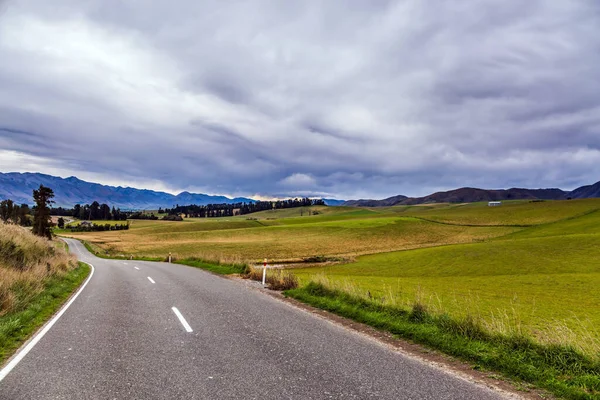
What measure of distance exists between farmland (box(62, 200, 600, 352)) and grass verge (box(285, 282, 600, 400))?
1.43 feet

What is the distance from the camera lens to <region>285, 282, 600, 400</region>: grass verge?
232 inches

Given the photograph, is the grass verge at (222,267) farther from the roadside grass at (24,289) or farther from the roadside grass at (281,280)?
the roadside grass at (24,289)

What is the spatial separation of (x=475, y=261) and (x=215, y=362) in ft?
124

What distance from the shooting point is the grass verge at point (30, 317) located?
7.67m

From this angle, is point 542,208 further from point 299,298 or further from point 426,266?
point 299,298

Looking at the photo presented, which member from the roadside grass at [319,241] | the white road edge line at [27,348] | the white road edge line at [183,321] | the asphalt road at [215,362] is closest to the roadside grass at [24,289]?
the white road edge line at [27,348]

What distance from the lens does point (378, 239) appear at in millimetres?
70812

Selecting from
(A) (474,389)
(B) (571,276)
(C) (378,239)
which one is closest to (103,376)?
(A) (474,389)

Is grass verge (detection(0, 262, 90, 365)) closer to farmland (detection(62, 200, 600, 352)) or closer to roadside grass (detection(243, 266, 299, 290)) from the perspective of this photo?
roadside grass (detection(243, 266, 299, 290))

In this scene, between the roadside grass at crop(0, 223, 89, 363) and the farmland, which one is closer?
the roadside grass at crop(0, 223, 89, 363)

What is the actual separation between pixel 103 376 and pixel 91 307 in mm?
7120

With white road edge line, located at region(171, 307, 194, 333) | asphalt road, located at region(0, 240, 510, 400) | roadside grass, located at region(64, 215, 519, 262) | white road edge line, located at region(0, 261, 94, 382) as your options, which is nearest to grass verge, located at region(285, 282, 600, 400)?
asphalt road, located at region(0, 240, 510, 400)

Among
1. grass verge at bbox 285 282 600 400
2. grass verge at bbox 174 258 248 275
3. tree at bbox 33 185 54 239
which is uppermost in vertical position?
tree at bbox 33 185 54 239

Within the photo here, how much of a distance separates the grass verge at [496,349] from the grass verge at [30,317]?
8449 millimetres
